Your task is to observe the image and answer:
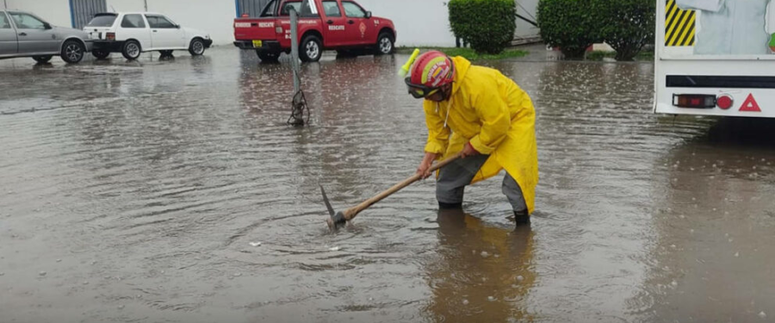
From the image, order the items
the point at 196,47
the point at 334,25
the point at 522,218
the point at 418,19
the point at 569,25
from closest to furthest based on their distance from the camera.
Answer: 1. the point at 522,218
2. the point at 569,25
3. the point at 334,25
4. the point at 196,47
5. the point at 418,19

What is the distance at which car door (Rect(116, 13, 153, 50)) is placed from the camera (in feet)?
70.1

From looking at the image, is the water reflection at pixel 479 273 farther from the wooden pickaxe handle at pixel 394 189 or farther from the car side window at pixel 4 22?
the car side window at pixel 4 22

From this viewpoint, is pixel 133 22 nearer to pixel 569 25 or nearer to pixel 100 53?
pixel 100 53

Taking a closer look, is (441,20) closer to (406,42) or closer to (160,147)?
(406,42)

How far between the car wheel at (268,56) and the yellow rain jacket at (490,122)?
51.4 ft

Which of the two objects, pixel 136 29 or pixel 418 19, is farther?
pixel 418 19

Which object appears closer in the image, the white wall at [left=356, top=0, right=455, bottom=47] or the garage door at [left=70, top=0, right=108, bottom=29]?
the white wall at [left=356, top=0, right=455, bottom=47]

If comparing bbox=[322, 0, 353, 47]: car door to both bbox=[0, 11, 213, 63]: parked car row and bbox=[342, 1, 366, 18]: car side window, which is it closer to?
bbox=[342, 1, 366, 18]: car side window

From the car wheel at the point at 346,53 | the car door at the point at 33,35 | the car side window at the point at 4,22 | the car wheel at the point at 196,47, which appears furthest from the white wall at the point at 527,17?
the car side window at the point at 4,22

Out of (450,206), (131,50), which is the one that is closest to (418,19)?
(131,50)

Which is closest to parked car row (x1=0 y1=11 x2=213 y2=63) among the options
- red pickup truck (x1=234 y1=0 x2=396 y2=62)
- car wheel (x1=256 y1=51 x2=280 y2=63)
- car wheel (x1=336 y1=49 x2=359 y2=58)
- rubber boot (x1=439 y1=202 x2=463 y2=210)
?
red pickup truck (x1=234 y1=0 x2=396 y2=62)

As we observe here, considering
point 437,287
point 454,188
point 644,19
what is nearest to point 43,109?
point 454,188

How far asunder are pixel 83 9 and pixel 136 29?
9.38 m

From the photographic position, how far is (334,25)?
2017cm
